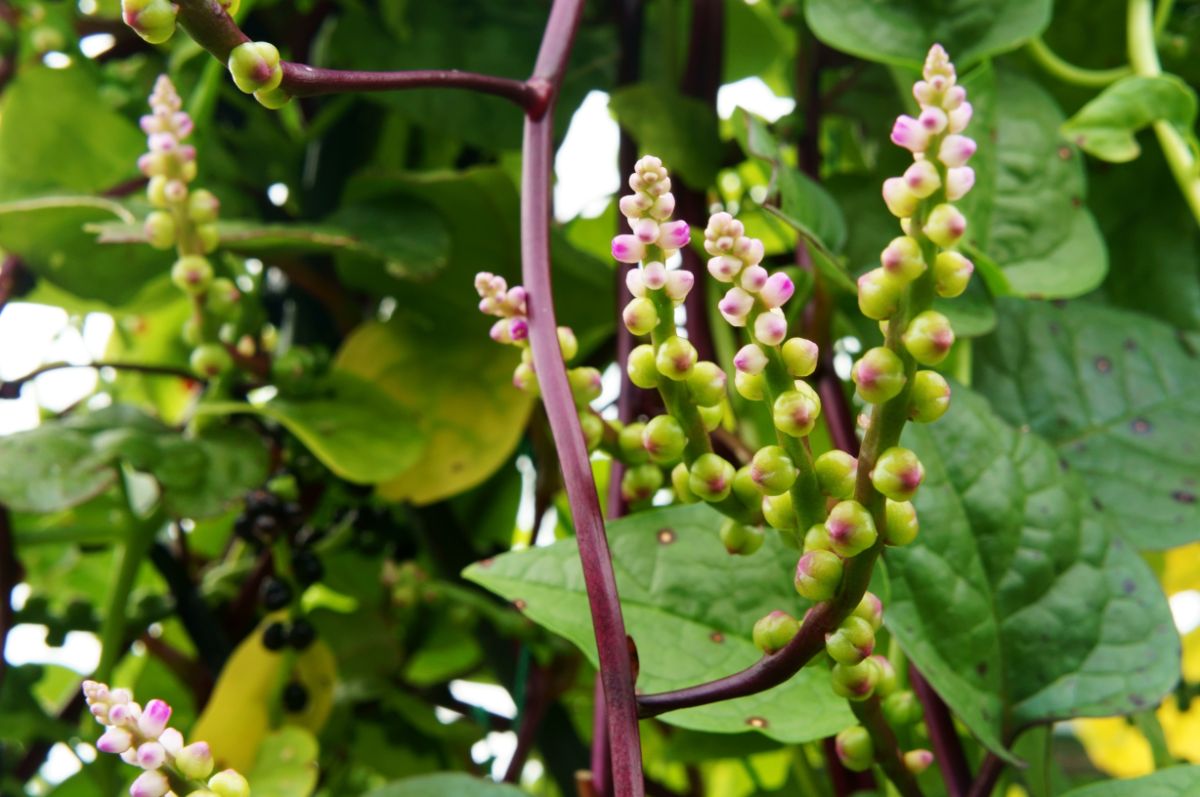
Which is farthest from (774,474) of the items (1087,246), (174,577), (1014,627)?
(174,577)

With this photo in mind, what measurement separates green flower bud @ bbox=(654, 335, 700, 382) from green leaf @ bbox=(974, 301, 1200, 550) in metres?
0.31

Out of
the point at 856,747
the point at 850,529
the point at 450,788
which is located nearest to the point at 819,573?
the point at 850,529

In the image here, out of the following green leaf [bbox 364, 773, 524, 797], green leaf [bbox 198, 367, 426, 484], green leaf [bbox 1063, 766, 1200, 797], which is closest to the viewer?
green leaf [bbox 1063, 766, 1200, 797]

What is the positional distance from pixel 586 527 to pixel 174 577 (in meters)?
0.38

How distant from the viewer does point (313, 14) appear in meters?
0.71

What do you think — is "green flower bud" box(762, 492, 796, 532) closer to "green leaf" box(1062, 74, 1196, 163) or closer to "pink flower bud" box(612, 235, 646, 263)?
"pink flower bud" box(612, 235, 646, 263)

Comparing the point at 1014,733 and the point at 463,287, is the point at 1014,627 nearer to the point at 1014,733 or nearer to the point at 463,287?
the point at 1014,733

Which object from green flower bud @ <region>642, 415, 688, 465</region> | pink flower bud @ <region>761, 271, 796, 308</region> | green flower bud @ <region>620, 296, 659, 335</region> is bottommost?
green flower bud @ <region>642, 415, 688, 465</region>

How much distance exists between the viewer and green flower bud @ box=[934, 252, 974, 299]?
192 millimetres

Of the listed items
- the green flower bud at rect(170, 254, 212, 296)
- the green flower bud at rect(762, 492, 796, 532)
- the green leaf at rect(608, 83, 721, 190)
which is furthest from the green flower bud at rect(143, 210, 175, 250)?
the green flower bud at rect(762, 492, 796, 532)

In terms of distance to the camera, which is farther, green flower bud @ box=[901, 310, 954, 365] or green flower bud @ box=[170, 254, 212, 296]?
green flower bud @ box=[170, 254, 212, 296]

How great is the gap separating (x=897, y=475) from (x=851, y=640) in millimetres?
44

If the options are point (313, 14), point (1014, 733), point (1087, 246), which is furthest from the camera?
point (313, 14)

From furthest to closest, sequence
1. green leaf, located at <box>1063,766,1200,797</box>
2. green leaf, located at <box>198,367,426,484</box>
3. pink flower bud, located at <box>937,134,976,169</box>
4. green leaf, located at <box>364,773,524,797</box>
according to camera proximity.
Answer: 1. green leaf, located at <box>198,367,426,484</box>
2. green leaf, located at <box>364,773,524,797</box>
3. green leaf, located at <box>1063,766,1200,797</box>
4. pink flower bud, located at <box>937,134,976,169</box>
